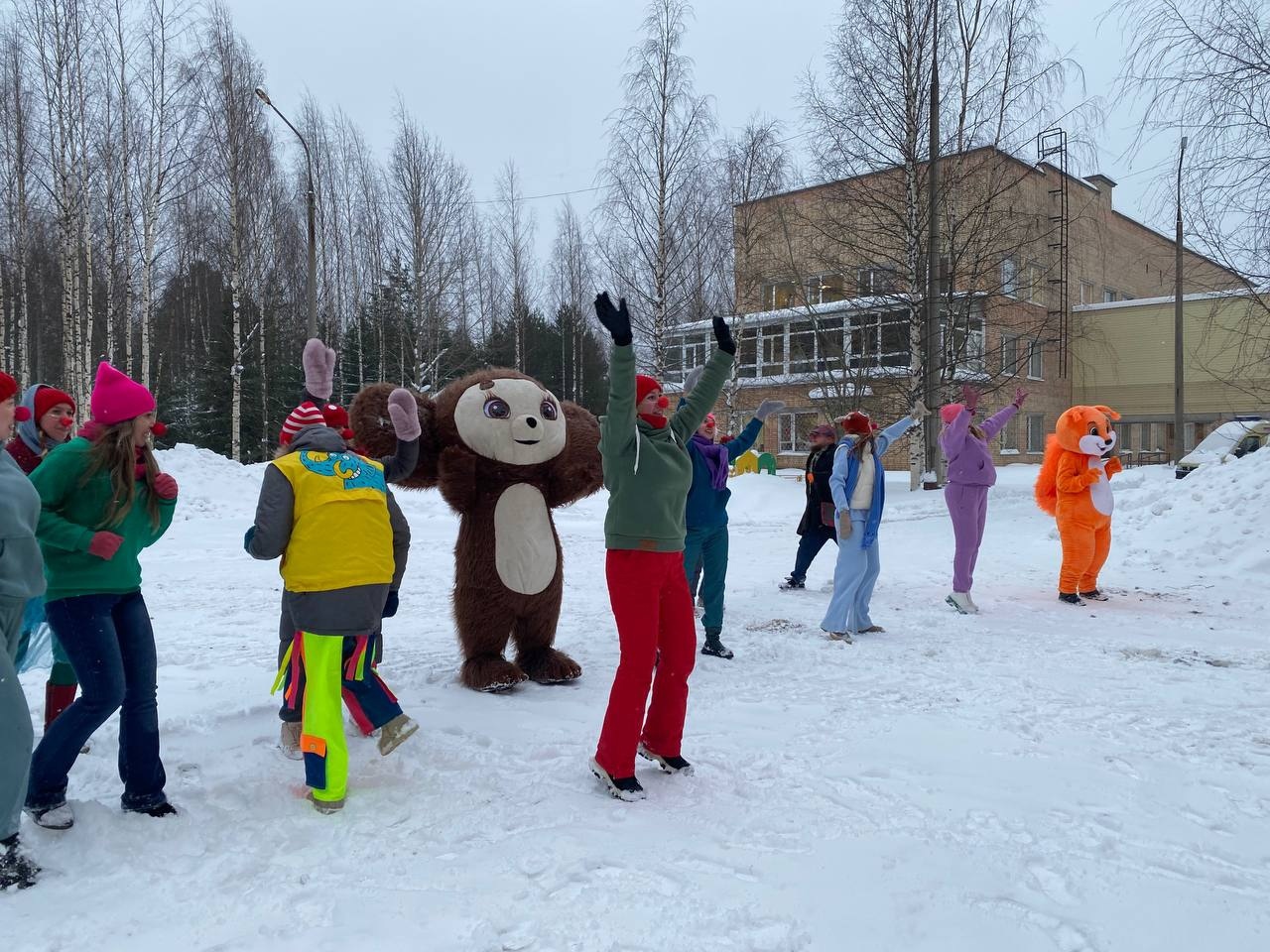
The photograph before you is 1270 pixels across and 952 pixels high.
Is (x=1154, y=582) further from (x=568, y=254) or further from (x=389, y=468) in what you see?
(x=568, y=254)

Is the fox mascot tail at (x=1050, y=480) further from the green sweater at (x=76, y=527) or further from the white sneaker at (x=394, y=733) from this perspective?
the green sweater at (x=76, y=527)

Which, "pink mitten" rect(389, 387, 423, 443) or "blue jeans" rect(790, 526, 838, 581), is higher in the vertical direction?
"pink mitten" rect(389, 387, 423, 443)

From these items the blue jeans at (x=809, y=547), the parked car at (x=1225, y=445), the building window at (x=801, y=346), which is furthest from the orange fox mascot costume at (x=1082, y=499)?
the building window at (x=801, y=346)

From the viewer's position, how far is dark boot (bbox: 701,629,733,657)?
19.0ft

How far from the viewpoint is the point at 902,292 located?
1673 centimetres

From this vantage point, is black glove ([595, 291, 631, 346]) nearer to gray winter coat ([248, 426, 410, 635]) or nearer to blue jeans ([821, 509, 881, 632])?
gray winter coat ([248, 426, 410, 635])

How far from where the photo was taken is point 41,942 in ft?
7.77

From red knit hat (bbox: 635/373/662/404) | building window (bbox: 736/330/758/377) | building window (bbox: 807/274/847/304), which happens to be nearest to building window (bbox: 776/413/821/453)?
building window (bbox: 736/330/758/377)

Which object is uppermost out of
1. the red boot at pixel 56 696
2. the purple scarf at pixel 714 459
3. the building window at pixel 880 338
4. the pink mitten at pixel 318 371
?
the building window at pixel 880 338

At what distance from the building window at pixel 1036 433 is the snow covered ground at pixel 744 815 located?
85.6 feet

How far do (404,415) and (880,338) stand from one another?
15501 mm

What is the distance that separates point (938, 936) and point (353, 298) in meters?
30.5

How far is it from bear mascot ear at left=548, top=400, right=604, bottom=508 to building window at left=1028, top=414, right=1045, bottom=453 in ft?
94.8

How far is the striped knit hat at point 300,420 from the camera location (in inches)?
147
